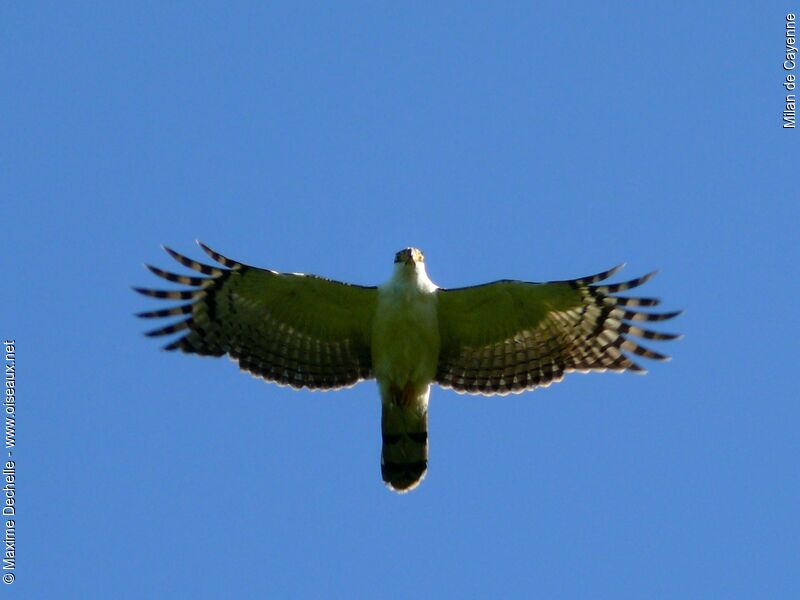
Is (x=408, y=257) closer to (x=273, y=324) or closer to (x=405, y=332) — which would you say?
(x=405, y=332)

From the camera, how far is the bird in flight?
1627 centimetres

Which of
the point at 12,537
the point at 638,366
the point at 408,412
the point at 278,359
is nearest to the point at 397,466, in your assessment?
the point at 408,412

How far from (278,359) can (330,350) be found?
595 millimetres

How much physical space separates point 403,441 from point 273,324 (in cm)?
195

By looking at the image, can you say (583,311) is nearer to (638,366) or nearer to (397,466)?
(638,366)

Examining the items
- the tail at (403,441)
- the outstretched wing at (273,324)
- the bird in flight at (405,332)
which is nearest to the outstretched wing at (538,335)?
the bird in flight at (405,332)

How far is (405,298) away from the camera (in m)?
16.1

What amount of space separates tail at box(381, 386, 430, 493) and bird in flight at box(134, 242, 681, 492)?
0.04 feet

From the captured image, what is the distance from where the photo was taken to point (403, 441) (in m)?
16.5

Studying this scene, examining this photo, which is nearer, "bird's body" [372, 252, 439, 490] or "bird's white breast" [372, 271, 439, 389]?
"bird's white breast" [372, 271, 439, 389]

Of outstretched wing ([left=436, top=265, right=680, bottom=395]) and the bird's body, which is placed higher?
outstretched wing ([left=436, top=265, right=680, bottom=395])

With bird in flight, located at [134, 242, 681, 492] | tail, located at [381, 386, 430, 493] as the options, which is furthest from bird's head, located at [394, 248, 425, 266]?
tail, located at [381, 386, 430, 493]

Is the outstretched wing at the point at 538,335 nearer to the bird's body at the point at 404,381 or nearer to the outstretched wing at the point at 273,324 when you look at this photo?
the bird's body at the point at 404,381

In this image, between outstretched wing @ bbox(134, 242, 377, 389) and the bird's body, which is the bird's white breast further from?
outstretched wing @ bbox(134, 242, 377, 389)
